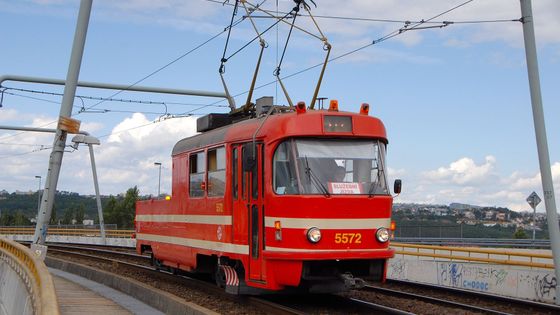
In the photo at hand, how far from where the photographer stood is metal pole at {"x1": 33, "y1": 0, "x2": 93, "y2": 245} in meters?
15.7

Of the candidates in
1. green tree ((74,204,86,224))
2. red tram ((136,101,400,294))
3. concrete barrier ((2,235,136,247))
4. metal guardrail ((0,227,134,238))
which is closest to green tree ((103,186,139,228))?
green tree ((74,204,86,224))

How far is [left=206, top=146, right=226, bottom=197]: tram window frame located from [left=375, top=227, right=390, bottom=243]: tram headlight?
121 inches

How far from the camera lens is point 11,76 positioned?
960 inches

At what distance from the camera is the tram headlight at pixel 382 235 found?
1245 cm

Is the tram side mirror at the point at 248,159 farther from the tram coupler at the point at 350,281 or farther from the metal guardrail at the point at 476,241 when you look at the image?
the metal guardrail at the point at 476,241

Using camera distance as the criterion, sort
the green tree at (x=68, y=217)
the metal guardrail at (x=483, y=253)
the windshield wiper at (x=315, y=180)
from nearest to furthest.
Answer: the windshield wiper at (x=315, y=180)
the metal guardrail at (x=483, y=253)
the green tree at (x=68, y=217)

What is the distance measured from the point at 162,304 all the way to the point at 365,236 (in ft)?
13.8

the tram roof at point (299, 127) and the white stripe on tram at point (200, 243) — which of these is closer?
the tram roof at point (299, 127)

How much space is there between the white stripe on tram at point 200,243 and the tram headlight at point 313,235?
1480 mm

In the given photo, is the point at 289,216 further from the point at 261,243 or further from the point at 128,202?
the point at 128,202

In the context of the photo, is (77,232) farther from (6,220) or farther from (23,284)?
(6,220)

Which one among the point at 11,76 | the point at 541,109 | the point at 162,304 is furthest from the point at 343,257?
the point at 11,76

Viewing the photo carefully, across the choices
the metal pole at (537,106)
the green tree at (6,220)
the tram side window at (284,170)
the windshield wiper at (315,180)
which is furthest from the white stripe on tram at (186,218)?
the green tree at (6,220)

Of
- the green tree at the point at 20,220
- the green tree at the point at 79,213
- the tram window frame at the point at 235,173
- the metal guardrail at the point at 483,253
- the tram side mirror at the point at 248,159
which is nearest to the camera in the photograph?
the tram side mirror at the point at 248,159
